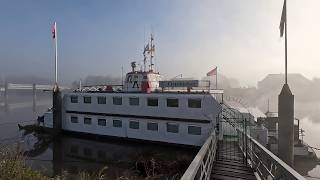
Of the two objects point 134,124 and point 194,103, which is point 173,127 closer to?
point 194,103

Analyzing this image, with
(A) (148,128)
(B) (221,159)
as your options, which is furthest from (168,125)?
(B) (221,159)

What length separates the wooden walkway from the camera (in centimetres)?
1166

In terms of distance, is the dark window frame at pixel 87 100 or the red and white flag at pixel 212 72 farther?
the dark window frame at pixel 87 100

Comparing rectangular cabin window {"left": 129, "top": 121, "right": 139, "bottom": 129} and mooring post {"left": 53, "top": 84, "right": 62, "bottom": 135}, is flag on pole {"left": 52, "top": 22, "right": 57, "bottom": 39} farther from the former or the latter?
rectangular cabin window {"left": 129, "top": 121, "right": 139, "bottom": 129}

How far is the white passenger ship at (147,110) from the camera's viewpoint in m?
27.9

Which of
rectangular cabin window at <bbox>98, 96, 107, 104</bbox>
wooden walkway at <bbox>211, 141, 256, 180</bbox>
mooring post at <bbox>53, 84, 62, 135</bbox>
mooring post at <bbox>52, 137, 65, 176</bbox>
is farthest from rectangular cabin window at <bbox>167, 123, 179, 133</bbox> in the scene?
mooring post at <bbox>53, 84, 62, 135</bbox>

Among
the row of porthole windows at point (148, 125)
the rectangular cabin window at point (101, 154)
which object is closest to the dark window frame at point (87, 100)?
the row of porthole windows at point (148, 125)

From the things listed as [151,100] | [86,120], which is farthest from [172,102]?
[86,120]

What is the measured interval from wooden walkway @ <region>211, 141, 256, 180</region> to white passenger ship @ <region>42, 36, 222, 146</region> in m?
10.6

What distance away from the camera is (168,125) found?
96.1ft

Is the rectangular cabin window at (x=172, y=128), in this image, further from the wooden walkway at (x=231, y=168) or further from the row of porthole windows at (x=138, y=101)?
the wooden walkway at (x=231, y=168)

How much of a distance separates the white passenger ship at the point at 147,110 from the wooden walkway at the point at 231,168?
34.8 ft

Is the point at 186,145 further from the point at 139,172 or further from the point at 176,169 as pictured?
the point at 139,172

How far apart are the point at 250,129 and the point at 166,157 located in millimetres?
8379
